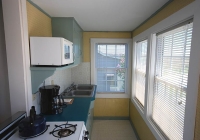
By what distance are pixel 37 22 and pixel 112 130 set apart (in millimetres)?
2624

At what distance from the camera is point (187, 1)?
1088mm

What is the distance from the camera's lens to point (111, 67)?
10.4 feet

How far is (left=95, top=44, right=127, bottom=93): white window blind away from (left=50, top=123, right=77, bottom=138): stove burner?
2028 millimetres

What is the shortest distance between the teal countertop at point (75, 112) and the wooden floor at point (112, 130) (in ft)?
3.64

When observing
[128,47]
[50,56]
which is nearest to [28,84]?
[50,56]

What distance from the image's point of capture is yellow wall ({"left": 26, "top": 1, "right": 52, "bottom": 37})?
4.51ft

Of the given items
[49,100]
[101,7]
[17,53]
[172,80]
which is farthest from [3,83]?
[172,80]

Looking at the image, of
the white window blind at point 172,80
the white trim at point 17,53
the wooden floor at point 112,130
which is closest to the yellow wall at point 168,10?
the white window blind at point 172,80

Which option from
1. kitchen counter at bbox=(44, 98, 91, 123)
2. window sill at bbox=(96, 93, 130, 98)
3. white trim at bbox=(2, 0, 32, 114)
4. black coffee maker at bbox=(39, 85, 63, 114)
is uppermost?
white trim at bbox=(2, 0, 32, 114)

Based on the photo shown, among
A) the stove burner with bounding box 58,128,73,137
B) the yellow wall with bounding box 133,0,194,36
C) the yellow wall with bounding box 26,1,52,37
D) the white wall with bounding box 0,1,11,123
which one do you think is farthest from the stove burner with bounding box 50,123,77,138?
the yellow wall with bounding box 133,0,194,36

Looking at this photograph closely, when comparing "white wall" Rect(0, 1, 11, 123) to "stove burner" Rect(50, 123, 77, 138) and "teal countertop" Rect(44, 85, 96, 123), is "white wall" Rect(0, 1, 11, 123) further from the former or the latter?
"stove burner" Rect(50, 123, 77, 138)

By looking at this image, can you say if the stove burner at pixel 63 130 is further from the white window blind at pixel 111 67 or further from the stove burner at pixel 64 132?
the white window blind at pixel 111 67

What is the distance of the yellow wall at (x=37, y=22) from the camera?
1.38 m

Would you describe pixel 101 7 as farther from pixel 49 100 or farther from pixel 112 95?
pixel 112 95
